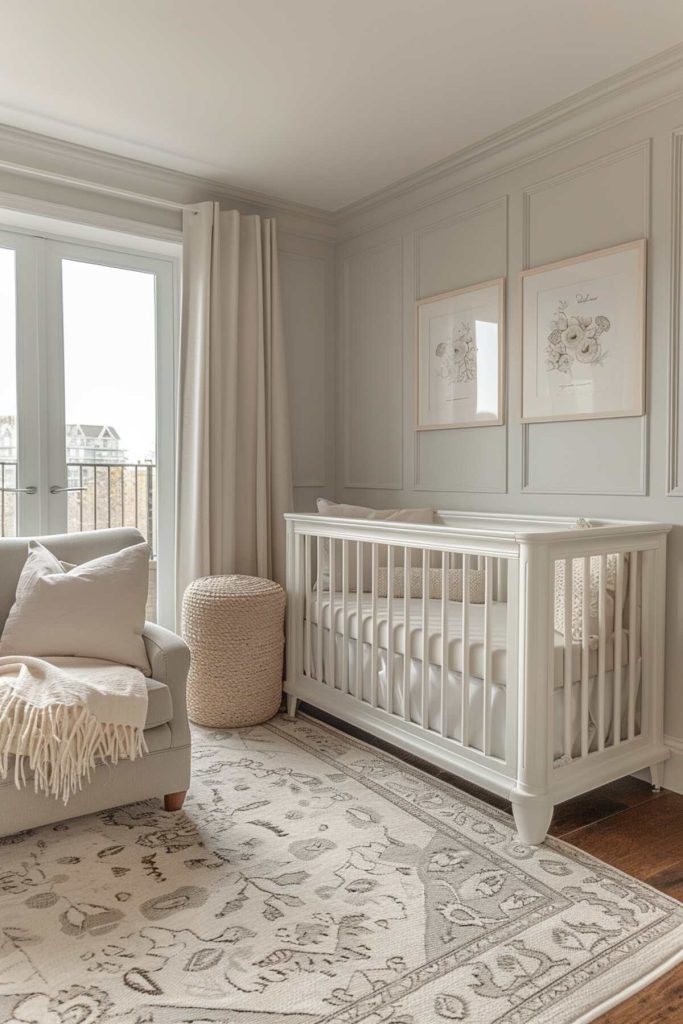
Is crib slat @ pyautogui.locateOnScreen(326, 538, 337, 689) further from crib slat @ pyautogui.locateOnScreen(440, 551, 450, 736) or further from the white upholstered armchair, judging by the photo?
the white upholstered armchair

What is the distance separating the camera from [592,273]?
8.84 feet

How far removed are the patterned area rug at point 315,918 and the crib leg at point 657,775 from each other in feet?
1.95

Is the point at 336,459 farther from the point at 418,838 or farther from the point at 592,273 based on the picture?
the point at 418,838

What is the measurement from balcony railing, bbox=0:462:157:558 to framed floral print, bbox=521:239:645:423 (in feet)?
6.25

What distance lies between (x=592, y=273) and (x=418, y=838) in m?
2.06

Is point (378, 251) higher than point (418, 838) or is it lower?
higher

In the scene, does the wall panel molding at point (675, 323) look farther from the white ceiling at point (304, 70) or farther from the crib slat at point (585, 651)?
the crib slat at point (585, 651)

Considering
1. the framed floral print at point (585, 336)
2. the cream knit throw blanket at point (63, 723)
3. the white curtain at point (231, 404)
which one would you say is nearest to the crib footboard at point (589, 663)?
the framed floral print at point (585, 336)

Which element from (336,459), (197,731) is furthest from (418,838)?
(336,459)

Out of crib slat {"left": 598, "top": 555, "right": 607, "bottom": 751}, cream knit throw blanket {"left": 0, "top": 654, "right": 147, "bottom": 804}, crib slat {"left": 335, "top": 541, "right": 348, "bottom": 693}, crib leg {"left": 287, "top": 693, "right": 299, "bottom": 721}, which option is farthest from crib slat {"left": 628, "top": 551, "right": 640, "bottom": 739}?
cream knit throw blanket {"left": 0, "top": 654, "right": 147, "bottom": 804}

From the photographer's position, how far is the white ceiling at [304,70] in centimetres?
220

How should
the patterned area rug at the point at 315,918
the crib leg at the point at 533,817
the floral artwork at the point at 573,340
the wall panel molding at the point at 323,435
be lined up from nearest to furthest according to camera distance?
the patterned area rug at the point at 315,918
the crib leg at the point at 533,817
the floral artwork at the point at 573,340
the wall panel molding at the point at 323,435

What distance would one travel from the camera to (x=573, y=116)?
8.93ft

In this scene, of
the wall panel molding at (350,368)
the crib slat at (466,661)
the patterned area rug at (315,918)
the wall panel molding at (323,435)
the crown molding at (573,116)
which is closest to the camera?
the patterned area rug at (315,918)
